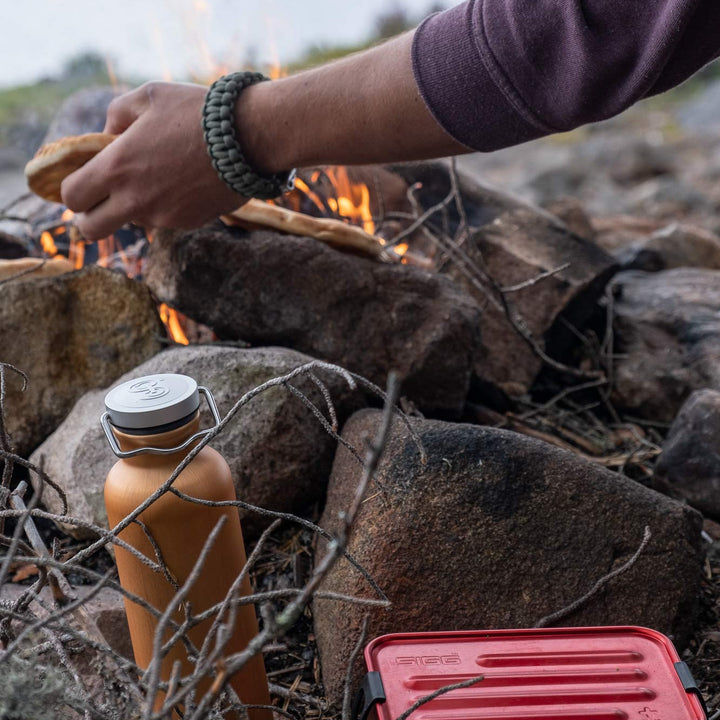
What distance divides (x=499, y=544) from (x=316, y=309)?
3.22 feet

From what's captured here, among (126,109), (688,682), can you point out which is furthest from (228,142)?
(688,682)

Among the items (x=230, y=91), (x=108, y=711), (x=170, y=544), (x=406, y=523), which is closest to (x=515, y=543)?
(x=406, y=523)

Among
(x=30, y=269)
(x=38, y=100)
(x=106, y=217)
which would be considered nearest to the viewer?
(x=106, y=217)

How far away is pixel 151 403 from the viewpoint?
4.08 ft

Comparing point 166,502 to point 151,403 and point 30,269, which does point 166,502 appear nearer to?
point 151,403

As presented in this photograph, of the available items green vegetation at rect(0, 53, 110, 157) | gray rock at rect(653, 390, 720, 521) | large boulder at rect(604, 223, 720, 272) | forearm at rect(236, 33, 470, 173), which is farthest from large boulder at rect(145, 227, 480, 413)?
green vegetation at rect(0, 53, 110, 157)

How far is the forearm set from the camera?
1.80 meters

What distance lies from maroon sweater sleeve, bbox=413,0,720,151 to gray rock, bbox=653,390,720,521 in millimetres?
1008

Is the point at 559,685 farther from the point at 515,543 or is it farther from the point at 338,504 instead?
the point at 338,504

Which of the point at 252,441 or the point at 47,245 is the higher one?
the point at 47,245

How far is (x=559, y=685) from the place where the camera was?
1.31 meters

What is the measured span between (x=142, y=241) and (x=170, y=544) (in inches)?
76.6

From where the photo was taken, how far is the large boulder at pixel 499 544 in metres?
1.66

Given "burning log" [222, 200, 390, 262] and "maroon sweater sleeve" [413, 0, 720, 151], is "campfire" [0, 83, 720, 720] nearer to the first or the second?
"burning log" [222, 200, 390, 262]
